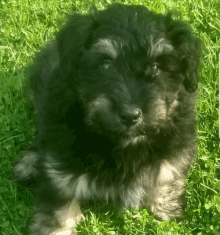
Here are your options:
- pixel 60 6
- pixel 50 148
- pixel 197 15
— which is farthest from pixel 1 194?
pixel 197 15

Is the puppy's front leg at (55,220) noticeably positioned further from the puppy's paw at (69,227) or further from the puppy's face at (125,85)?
the puppy's face at (125,85)

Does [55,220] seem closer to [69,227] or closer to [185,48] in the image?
[69,227]

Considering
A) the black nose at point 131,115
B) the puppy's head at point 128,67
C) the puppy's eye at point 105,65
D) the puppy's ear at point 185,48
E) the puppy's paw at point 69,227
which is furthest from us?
the puppy's paw at point 69,227

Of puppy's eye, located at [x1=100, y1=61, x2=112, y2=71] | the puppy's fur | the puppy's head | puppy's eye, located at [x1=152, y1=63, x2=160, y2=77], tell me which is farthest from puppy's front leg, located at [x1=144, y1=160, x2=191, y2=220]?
puppy's eye, located at [x1=100, y1=61, x2=112, y2=71]

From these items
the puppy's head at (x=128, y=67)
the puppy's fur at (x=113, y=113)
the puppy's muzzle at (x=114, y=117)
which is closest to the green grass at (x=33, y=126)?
the puppy's fur at (x=113, y=113)

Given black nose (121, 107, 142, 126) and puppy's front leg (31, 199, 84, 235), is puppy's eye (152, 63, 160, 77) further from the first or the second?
puppy's front leg (31, 199, 84, 235)

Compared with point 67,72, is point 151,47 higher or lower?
higher

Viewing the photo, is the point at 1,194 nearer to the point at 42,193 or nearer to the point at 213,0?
the point at 42,193

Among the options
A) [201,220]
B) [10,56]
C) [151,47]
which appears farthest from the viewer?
[10,56]
